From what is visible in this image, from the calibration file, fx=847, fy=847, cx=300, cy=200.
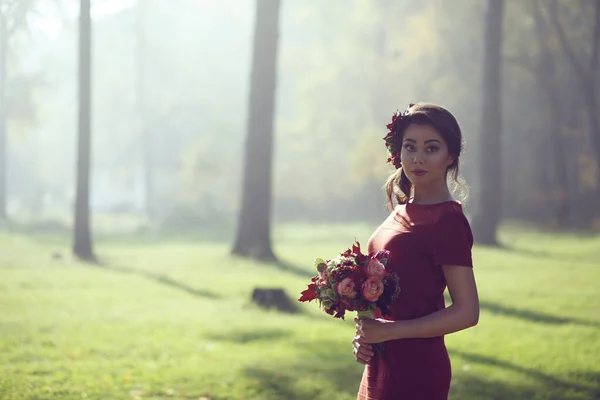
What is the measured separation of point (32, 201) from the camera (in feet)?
220

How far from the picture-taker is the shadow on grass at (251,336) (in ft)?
37.4

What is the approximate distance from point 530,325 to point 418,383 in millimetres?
9976

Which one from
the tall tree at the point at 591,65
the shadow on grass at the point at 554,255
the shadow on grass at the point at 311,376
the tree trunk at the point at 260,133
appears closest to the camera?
the shadow on grass at the point at 311,376

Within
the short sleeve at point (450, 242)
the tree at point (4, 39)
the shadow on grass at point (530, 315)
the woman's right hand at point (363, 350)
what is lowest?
the shadow on grass at point (530, 315)

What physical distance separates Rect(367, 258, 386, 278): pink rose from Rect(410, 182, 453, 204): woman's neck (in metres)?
0.37

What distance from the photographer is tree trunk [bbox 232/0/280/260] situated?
2198 cm

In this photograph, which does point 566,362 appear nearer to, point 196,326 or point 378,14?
point 196,326

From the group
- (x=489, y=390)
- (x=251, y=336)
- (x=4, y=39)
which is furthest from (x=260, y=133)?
(x=4, y=39)

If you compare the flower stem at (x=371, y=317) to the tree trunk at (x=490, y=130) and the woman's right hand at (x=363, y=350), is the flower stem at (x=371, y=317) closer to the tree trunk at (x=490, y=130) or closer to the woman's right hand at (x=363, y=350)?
the woman's right hand at (x=363, y=350)

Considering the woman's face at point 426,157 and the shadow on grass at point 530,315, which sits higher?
the woman's face at point 426,157

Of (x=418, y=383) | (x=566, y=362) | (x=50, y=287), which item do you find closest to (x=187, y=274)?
(x=50, y=287)

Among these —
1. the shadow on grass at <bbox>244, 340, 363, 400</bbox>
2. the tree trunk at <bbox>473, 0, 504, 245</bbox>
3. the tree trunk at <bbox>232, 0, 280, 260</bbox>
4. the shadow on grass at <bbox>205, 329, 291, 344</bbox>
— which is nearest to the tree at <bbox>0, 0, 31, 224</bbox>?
the tree trunk at <bbox>232, 0, 280, 260</bbox>

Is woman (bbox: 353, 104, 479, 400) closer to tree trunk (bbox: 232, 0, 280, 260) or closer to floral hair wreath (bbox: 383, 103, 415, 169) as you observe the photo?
floral hair wreath (bbox: 383, 103, 415, 169)

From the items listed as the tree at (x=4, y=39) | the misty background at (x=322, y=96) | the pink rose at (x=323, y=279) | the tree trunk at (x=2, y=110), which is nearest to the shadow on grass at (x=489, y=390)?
the pink rose at (x=323, y=279)
